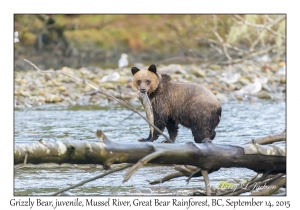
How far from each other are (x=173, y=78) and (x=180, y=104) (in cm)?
664

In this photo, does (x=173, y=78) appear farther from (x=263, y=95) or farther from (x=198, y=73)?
(x=263, y=95)

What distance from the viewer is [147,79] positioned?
23.1ft

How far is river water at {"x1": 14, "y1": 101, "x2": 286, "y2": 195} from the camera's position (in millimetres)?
5727

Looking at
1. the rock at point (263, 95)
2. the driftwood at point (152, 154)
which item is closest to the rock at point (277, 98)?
the rock at point (263, 95)

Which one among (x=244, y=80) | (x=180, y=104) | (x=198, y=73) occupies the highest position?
(x=198, y=73)

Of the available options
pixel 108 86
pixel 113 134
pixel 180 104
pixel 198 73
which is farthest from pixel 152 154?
pixel 198 73

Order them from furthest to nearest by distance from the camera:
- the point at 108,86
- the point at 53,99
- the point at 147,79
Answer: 1. the point at 108,86
2. the point at 53,99
3. the point at 147,79

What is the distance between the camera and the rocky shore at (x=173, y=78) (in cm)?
1212

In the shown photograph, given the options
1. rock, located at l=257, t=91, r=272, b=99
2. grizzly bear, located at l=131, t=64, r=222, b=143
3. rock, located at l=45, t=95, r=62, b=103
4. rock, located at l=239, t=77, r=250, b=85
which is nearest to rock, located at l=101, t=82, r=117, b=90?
rock, located at l=45, t=95, r=62, b=103

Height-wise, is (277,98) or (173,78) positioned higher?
(173,78)

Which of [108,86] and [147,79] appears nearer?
[147,79]

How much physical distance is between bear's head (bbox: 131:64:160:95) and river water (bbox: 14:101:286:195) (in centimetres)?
94

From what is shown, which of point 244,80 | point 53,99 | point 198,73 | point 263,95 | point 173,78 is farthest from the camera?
point 198,73

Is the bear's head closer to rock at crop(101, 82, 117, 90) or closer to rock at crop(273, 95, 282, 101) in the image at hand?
rock at crop(273, 95, 282, 101)
